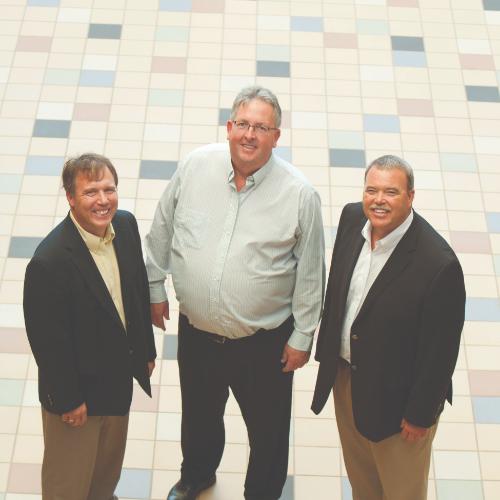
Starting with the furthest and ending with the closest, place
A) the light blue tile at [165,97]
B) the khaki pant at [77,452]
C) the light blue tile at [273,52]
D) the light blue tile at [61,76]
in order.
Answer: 1. the light blue tile at [273,52]
2. the light blue tile at [61,76]
3. the light blue tile at [165,97]
4. the khaki pant at [77,452]

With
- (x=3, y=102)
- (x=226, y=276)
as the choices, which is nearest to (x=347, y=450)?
(x=226, y=276)

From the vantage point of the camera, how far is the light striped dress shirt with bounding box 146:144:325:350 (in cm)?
290

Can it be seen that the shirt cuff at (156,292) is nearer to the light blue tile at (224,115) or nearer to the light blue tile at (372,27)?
the light blue tile at (224,115)

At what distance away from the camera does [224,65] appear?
5434 millimetres

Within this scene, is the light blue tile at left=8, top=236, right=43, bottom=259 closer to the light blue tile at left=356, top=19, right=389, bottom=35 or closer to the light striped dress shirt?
the light striped dress shirt

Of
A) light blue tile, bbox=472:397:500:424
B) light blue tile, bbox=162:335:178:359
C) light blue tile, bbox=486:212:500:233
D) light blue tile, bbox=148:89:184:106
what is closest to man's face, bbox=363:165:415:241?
light blue tile, bbox=472:397:500:424

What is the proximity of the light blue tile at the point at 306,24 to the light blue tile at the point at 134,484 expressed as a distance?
11.0 feet

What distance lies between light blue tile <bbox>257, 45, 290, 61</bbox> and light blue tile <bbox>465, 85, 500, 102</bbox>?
1.22 meters

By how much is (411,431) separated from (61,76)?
360 cm

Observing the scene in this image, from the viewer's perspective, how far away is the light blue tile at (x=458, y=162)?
4949mm

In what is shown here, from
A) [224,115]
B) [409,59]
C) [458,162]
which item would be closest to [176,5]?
[224,115]

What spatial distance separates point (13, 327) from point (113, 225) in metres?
1.58

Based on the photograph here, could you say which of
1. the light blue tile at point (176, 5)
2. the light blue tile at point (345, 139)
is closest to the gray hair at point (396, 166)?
the light blue tile at point (345, 139)

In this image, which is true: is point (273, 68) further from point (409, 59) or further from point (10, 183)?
point (10, 183)
